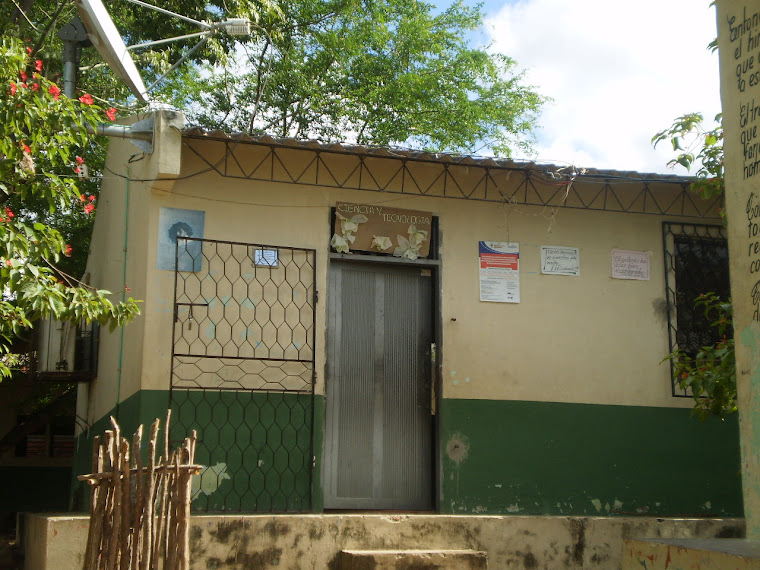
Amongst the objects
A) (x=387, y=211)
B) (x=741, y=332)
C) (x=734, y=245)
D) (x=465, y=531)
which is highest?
(x=387, y=211)

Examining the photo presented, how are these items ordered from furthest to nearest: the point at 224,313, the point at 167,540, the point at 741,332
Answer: the point at 224,313 < the point at 167,540 < the point at 741,332

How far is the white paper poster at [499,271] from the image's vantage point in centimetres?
797

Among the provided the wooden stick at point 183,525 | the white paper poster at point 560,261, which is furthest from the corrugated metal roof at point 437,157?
the wooden stick at point 183,525

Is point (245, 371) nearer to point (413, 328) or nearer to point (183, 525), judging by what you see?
point (413, 328)

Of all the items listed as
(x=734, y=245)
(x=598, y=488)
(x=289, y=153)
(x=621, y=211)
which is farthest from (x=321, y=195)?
(x=734, y=245)

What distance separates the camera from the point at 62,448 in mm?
13836

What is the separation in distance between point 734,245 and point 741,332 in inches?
14.6

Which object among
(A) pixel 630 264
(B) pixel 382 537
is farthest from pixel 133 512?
(A) pixel 630 264

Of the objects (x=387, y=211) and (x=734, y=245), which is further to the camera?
(x=387, y=211)

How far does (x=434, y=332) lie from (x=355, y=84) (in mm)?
8539

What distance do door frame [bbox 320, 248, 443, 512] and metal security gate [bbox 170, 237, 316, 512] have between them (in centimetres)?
20

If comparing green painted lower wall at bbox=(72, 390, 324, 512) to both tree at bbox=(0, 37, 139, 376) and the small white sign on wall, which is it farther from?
the small white sign on wall

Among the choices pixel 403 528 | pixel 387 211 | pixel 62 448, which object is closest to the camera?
pixel 403 528

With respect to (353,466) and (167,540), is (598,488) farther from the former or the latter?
(167,540)
